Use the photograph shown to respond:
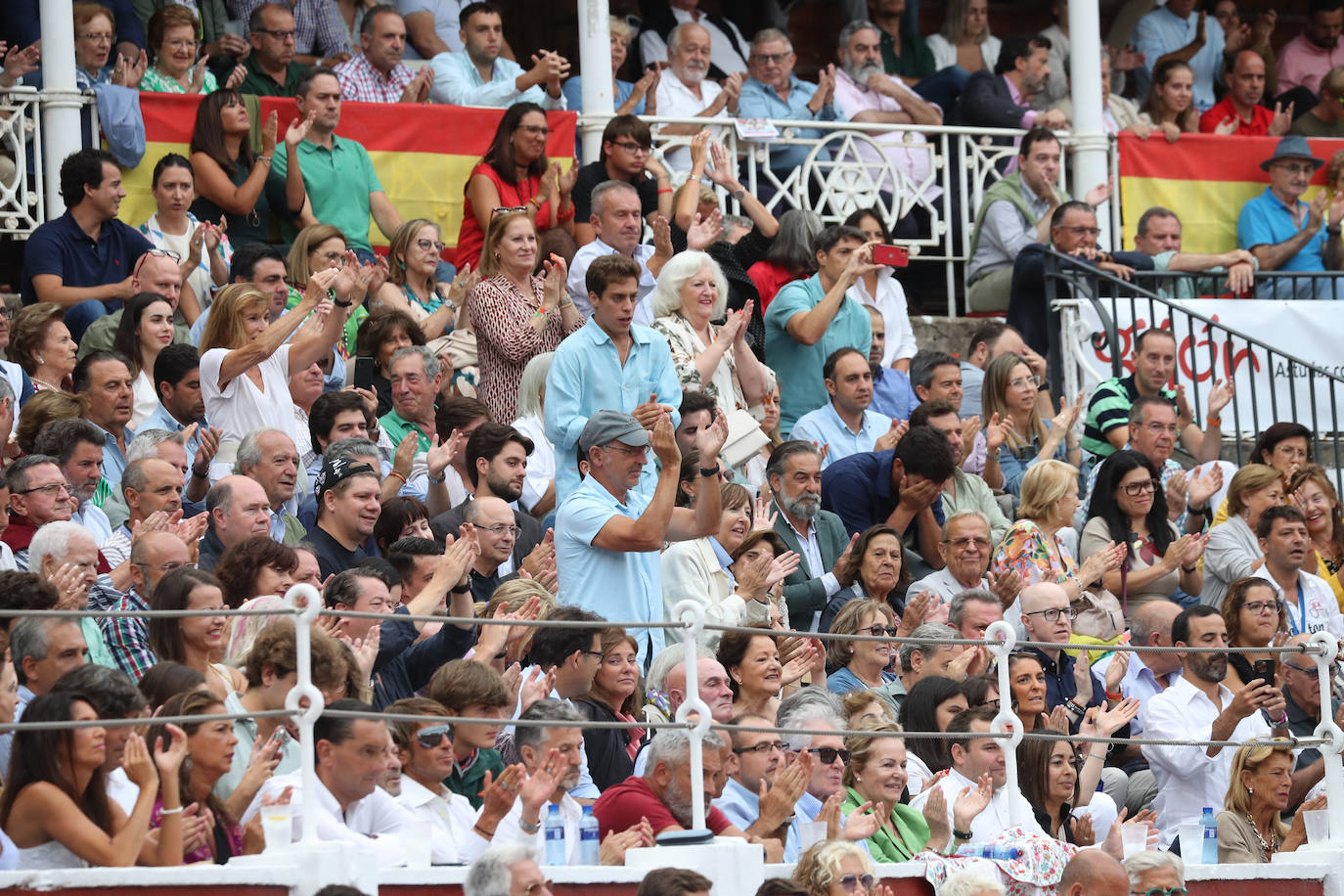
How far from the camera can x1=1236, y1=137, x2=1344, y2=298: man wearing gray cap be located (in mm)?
14875

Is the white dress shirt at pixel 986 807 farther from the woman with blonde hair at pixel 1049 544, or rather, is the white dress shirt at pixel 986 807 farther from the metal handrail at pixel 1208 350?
the metal handrail at pixel 1208 350

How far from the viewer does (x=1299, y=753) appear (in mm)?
9867

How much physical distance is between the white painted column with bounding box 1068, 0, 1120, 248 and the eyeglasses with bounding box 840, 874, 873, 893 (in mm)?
8766

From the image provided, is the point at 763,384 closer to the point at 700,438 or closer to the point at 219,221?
the point at 700,438

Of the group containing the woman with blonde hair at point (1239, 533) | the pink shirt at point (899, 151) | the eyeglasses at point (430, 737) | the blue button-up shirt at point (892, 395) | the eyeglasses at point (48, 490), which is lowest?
the eyeglasses at point (430, 737)

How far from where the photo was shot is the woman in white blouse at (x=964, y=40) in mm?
16625

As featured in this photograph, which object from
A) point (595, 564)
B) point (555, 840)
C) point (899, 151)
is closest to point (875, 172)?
point (899, 151)

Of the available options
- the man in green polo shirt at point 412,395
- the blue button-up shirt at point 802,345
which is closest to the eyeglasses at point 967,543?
the blue button-up shirt at point 802,345

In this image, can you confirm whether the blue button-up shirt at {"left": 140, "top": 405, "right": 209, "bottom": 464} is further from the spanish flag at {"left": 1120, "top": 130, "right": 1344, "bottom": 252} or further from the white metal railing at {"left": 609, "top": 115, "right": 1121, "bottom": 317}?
the spanish flag at {"left": 1120, "top": 130, "right": 1344, "bottom": 252}

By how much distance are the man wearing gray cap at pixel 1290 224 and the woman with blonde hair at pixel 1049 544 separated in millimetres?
4078

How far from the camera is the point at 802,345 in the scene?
12500mm

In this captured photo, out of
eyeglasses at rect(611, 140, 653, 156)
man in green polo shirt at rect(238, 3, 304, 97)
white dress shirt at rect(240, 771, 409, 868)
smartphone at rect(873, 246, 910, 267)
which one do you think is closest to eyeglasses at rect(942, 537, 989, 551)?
smartphone at rect(873, 246, 910, 267)

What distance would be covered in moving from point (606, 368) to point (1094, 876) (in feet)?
12.2

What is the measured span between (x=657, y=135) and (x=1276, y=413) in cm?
399
